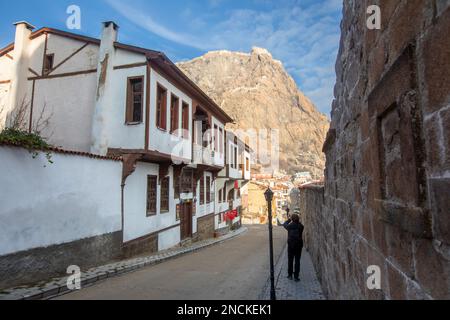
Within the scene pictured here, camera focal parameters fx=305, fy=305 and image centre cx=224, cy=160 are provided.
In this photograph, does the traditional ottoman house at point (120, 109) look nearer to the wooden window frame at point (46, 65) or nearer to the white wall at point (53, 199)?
the wooden window frame at point (46, 65)

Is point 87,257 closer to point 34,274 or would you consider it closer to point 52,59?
point 34,274

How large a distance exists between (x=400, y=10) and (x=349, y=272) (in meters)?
2.76

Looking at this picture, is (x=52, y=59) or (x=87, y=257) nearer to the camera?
(x=87, y=257)

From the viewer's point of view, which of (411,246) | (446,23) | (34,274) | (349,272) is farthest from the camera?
(34,274)

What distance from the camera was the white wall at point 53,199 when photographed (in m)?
6.77

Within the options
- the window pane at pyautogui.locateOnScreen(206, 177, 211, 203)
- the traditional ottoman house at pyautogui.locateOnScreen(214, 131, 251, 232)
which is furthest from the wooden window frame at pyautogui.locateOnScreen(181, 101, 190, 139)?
the traditional ottoman house at pyautogui.locateOnScreen(214, 131, 251, 232)

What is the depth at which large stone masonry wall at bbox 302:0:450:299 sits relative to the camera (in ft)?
4.19

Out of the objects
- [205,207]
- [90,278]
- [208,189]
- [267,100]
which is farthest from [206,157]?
[267,100]

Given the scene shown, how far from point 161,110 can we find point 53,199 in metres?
6.49

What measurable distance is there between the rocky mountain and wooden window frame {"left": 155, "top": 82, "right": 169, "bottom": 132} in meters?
74.0

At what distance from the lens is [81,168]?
893 centimetres

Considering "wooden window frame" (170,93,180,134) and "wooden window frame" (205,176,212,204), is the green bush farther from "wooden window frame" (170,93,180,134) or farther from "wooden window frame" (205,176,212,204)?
"wooden window frame" (205,176,212,204)

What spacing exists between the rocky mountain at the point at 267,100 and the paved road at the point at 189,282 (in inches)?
2963

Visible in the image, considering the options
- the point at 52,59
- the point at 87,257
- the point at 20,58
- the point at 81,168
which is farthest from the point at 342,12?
the point at 20,58
